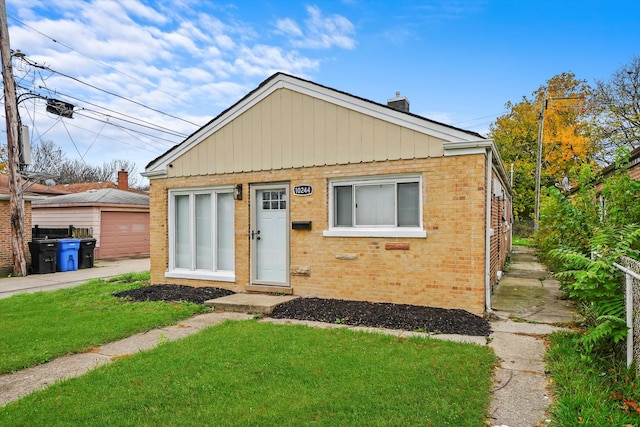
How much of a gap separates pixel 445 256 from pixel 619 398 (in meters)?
3.49

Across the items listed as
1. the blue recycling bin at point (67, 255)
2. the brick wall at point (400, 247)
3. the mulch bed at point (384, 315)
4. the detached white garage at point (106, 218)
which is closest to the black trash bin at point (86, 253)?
the blue recycling bin at point (67, 255)

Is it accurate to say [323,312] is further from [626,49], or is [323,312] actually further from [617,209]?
[626,49]

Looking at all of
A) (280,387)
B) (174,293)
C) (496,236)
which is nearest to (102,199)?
(174,293)

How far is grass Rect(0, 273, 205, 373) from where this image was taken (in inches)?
203

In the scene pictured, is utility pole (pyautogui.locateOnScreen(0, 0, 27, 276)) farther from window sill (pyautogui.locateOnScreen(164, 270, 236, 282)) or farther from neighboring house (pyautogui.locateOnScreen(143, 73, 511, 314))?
window sill (pyautogui.locateOnScreen(164, 270, 236, 282))

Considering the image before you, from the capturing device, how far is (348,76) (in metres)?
15.7

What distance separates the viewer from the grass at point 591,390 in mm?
2994

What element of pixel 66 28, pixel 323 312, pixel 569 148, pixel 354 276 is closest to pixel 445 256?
pixel 354 276

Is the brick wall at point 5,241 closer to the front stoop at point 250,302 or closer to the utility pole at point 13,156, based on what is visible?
the utility pole at point 13,156

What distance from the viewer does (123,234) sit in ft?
65.9

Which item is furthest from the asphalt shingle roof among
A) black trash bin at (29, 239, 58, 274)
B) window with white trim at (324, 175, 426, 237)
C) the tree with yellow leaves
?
the tree with yellow leaves

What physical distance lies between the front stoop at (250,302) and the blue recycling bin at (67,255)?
10189 mm

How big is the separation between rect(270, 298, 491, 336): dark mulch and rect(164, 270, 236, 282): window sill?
6.86ft

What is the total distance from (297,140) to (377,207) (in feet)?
7.03
